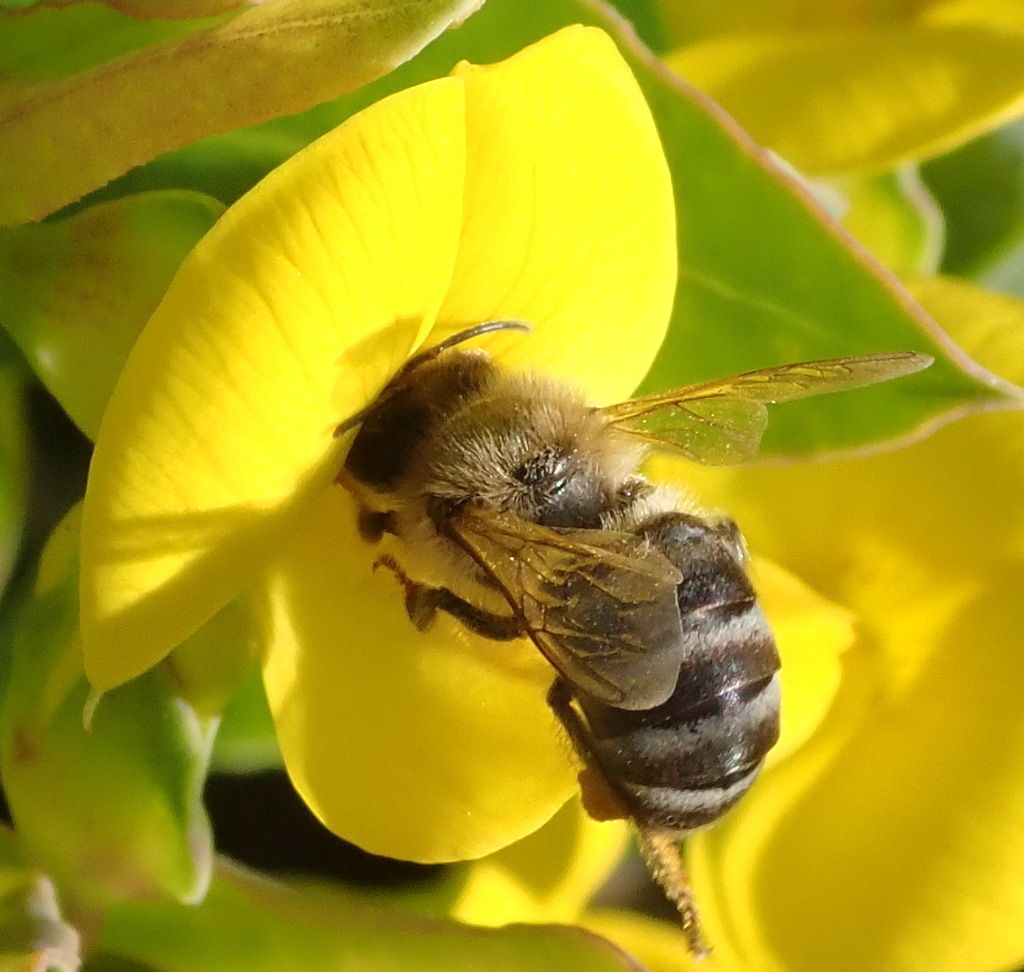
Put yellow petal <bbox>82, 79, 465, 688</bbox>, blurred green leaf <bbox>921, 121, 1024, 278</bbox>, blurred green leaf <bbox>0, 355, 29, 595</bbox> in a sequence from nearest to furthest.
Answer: yellow petal <bbox>82, 79, 465, 688</bbox> → blurred green leaf <bbox>0, 355, 29, 595</bbox> → blurred green leaf <bbox>921, 121, 1024, 278</bbox>

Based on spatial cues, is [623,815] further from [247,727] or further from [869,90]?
[869,90]

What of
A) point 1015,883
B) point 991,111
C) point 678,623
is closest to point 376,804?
point 678,623

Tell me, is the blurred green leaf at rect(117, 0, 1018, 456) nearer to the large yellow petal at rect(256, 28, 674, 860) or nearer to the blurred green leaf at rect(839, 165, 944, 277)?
the large yellow petal at rect(256, 28, 674, 860)

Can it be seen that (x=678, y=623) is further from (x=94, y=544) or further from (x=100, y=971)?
(x=100, y=971)

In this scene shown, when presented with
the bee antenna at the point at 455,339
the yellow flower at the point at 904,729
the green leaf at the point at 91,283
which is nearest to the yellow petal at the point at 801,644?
the yellow flower at the point at 904,729

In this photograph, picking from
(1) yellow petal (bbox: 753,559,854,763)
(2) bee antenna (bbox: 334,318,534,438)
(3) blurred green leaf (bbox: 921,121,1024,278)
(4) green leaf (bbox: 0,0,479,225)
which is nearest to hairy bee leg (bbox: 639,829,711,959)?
(1) yellow petal (bbox: 753,559,854,763)

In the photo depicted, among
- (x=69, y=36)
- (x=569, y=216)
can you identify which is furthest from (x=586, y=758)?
(x=69, y=36)
